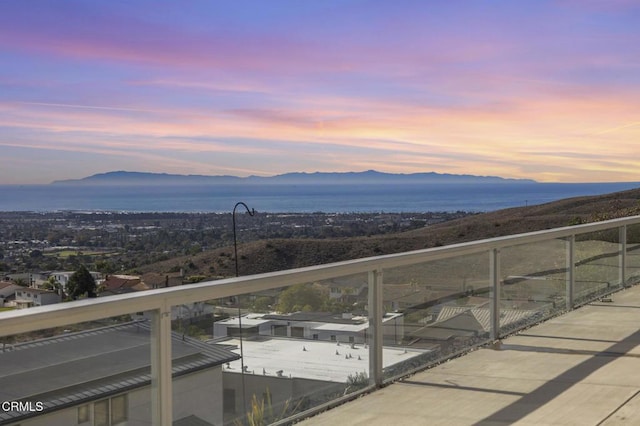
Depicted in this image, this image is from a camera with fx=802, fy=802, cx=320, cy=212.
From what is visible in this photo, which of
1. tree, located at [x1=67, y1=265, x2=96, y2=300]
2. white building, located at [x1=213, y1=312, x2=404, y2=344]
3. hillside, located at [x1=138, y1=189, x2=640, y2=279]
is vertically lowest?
hillside, located at [x1=138, y1=189, x2=640, y2=279]

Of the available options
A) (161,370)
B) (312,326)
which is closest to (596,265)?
(312,326)

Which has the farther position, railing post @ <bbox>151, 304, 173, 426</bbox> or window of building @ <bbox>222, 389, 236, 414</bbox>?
window of building @ <bbox>222, 389, 236, 414</bbox>

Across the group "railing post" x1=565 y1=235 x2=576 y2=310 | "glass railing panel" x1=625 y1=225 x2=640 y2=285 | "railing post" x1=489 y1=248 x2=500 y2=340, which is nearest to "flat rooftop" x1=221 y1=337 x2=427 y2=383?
"railing post" x1=489 y1=248 x2=500 y2=340

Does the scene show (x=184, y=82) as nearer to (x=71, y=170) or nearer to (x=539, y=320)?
(x=71, y=170)

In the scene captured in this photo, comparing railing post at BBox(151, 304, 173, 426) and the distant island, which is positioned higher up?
the distant island

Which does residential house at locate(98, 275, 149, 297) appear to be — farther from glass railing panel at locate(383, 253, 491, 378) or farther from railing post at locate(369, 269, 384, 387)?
glass railing panel at locate(383, 253, 491, 378)

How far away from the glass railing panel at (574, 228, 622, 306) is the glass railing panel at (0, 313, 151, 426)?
6749mm

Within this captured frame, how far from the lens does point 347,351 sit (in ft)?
18.9

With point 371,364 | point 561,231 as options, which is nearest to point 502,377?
point 371,364

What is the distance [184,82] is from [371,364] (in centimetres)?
5736

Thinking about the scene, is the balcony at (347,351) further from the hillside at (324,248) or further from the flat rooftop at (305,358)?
the hillside at (324,248)

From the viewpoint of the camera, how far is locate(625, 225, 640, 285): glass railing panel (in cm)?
1129

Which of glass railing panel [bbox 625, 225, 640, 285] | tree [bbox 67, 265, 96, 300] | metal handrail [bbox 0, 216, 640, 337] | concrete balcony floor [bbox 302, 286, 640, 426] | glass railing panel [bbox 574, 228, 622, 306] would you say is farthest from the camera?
tree [bbox 67, 265, 96, 300]

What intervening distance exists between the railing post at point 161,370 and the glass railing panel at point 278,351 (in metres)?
0.07
